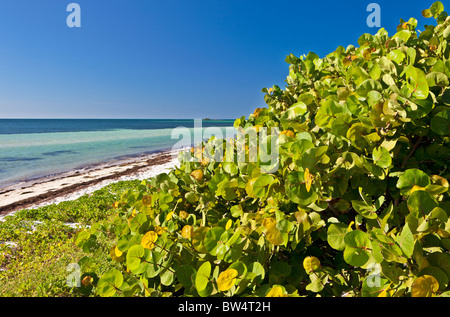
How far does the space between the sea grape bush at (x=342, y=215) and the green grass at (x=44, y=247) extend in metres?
1.61

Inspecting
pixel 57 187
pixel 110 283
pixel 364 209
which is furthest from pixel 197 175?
pixel 57 187

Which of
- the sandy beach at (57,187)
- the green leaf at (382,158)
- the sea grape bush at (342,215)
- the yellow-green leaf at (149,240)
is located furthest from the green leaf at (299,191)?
the sandy beach at (57,187)

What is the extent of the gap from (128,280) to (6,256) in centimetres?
531

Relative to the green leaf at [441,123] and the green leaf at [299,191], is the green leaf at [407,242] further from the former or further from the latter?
the green leaf at [441,123]

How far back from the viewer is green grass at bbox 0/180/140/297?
352cm

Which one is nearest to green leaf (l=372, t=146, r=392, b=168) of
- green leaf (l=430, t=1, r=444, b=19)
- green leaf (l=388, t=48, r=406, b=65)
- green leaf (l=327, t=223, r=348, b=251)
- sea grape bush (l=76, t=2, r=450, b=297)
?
sea grape bush (l=76, t=2, r=450, b=297)

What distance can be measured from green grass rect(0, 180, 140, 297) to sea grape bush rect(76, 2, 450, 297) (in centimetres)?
161

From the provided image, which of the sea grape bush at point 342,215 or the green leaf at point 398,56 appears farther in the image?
the green leaf at point 398,56

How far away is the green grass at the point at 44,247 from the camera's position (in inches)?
139

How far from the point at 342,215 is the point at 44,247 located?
19.0ft

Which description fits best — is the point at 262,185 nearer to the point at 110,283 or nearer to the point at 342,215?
the point at 342,215

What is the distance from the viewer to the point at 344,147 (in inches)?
40.9
